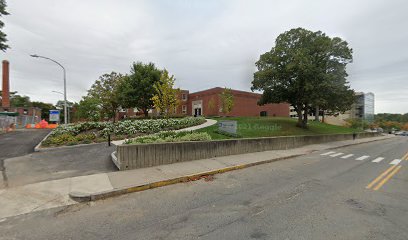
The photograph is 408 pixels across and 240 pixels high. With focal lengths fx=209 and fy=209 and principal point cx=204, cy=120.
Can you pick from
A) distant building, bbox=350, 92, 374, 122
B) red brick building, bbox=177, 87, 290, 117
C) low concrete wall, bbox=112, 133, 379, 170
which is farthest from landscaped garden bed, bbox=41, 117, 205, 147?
distant building, bbox=350, 92, 374, 122

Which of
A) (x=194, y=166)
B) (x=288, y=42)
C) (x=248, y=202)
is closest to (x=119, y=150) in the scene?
(x=194, y=166)

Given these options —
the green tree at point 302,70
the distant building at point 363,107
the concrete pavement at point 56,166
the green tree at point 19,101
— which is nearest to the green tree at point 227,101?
the green tree at point 302,70

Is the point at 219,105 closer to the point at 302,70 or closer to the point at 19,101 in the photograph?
the point at 302,70

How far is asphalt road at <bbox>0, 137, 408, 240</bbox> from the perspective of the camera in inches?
151

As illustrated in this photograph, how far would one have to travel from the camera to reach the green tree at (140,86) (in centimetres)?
3072

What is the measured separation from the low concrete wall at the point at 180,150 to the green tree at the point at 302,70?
9.98 m

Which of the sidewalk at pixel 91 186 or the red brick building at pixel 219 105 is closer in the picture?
the sidewalk at pixel 91 186

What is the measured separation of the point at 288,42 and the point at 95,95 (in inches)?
1378

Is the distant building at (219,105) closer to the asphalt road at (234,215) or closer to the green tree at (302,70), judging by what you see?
the green tree at (302,70)

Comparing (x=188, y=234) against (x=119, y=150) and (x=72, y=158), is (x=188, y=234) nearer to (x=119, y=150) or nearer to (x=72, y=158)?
(x=119, y=150)

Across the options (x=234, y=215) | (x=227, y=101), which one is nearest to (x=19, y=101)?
(x=227, y=101)

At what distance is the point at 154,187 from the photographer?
6477mm

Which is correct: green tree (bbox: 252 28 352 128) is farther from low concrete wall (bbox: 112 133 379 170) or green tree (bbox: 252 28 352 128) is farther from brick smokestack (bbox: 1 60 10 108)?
brick smokestack (bbox: 1 60 10 108)

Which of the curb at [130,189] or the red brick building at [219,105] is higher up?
the red brick building at [219,105]
